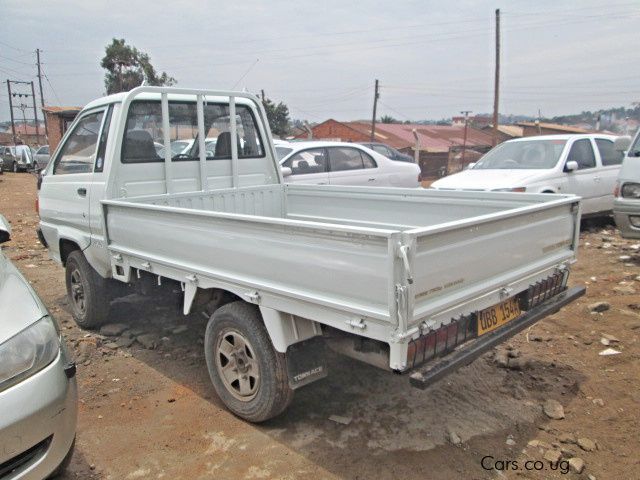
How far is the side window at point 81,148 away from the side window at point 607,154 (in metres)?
7.95

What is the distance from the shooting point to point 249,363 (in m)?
3.20

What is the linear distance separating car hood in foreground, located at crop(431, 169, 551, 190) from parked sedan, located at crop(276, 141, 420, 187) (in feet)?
6.29

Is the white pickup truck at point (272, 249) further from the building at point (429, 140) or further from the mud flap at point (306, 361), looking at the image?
the building at point (429, 140)

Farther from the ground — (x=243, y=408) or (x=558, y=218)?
(x=558, y=218)

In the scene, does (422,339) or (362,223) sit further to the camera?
(362,223)

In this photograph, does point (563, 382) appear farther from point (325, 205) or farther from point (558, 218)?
point (325, 205)

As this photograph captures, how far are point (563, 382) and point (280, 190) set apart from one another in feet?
10.3

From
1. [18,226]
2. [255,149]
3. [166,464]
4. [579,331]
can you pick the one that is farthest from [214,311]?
[18,226]

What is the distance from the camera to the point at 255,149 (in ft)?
17.4

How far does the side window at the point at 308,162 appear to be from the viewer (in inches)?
359

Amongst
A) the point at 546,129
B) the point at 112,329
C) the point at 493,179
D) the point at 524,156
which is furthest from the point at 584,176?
the point at 546,129

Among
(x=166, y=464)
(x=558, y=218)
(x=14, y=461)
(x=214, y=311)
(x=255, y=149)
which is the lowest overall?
(x=166, y=464)

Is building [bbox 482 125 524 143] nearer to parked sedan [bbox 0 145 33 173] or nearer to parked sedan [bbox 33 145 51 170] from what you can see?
parked sedan [bbox 33 145 51 170]

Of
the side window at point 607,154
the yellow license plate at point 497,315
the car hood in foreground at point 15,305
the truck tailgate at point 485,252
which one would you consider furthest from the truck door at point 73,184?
the side window at point 607,154
